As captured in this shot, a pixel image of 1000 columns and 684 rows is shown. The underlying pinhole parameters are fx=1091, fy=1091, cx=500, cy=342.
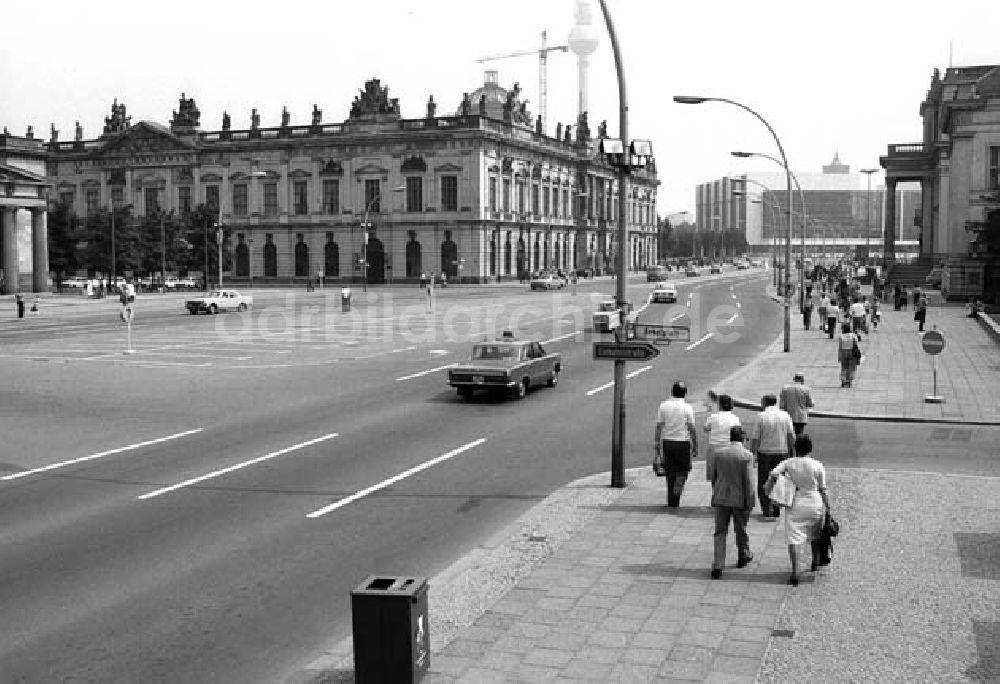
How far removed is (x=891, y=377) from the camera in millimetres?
29375

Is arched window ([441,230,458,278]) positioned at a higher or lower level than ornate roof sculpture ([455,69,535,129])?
lower

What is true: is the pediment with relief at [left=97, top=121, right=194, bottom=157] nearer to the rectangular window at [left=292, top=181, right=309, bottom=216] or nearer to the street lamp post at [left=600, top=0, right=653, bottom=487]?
the rectangular window at [left=292, top=181, right=309, bottom=216]

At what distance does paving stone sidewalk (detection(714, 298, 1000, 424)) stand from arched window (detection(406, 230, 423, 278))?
6803 centimetres

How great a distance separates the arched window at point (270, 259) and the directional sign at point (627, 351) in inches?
4088

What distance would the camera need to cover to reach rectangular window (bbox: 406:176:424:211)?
108500 millimetres

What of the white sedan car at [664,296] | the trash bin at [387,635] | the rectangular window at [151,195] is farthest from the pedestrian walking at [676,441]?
the rectangular window at [151,195]

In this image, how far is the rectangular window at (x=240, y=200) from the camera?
11631cm

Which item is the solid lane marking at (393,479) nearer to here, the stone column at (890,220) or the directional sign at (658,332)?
the directional sign at (658,332)

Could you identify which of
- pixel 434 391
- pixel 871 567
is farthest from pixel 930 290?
pixel 871 567

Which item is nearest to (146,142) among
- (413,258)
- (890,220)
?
(413,258)

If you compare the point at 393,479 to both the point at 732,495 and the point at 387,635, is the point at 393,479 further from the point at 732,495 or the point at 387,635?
the point at 387,635

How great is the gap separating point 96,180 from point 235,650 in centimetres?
12384

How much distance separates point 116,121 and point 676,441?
463 feet

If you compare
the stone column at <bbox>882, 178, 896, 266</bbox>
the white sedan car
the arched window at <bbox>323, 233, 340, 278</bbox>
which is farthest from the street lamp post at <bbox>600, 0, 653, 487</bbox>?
the arched window at <bbox>323, 233, 340, 278</bbox>
